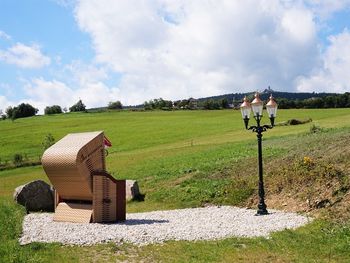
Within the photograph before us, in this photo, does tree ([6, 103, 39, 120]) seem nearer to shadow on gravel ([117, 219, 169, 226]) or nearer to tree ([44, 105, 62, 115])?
tree ([44, 105, 62, 115])

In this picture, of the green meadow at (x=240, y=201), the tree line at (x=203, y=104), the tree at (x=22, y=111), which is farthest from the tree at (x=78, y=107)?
the green meadow at (x=240, y=201)

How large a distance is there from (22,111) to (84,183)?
164 meters

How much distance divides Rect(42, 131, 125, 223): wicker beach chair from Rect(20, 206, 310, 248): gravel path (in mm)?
613

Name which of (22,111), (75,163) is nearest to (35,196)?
(75,163)

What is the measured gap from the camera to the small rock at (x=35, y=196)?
21.7 meters

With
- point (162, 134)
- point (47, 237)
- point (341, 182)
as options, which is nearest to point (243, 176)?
point (341, 182)

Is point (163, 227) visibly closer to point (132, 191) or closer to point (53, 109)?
point (132, 191)

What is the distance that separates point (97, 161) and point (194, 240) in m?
5.85

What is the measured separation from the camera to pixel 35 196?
21.9m

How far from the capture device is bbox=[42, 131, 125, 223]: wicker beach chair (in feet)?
59.1

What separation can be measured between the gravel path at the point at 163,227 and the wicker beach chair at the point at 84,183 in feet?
2.01

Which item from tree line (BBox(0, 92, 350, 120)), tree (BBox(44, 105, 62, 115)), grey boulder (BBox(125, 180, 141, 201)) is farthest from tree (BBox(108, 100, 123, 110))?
grey boulder (BBox(125, 180, 141, 201))

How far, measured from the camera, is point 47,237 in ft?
49.5

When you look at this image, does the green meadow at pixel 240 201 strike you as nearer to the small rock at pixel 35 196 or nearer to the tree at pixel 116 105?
the small rock at pixel 35 196
